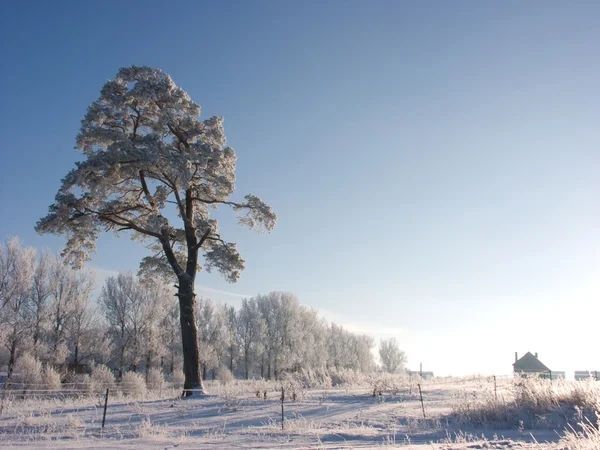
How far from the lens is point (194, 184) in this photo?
18438 mm

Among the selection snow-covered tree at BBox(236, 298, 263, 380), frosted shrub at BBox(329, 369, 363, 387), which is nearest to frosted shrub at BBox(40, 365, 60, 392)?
frosted shrub at BBox(329, 369, 363, 387)

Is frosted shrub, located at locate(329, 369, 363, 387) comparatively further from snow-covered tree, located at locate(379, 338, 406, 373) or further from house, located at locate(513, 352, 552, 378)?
snow-covered tree, located at locate(379, 338, 406, 373)

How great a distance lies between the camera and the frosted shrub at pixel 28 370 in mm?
29688

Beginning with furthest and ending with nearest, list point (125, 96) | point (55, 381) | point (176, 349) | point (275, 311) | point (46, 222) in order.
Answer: point (275, 311) < point (176, 349) < point (55, 381) < point (125, 96) < point (46, 222)

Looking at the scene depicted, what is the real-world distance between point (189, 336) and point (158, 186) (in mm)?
6113

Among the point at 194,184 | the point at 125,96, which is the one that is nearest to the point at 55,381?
the point at 194,184

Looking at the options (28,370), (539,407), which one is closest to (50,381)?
(28,370)

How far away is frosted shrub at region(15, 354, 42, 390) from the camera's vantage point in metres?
29.7

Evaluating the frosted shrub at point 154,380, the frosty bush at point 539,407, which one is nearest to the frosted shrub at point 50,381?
the frosted shrub at point 154,380

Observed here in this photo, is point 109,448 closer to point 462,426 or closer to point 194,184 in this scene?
point 462,426

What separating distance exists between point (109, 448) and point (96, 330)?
38846 millimetres

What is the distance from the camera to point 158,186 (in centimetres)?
1706

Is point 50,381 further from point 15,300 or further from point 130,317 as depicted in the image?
point 130,317

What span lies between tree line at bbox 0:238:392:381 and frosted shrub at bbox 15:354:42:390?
168cm
